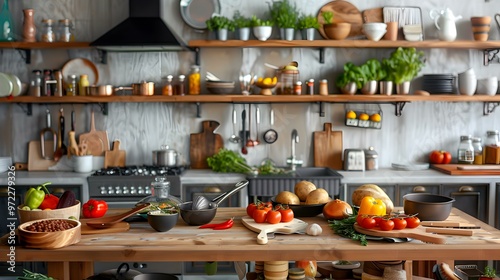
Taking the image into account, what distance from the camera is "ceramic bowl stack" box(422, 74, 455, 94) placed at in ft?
18.6

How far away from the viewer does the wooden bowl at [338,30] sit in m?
5.55

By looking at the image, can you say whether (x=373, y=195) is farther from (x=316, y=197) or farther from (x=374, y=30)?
(x=374, y=30)

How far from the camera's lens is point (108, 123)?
588 cm

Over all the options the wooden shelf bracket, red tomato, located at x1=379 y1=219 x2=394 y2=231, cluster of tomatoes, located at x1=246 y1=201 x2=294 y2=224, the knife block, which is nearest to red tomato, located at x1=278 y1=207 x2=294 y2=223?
cluster of tomatoes, located at x1=246 y1=201 x2=294 y2=224

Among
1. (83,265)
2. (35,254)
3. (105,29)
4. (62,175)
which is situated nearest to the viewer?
(35,254)

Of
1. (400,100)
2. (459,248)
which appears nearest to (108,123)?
(400,100)

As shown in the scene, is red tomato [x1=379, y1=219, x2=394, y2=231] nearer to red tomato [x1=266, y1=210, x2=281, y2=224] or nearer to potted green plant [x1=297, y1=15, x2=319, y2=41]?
red tomato [x1=266, y1=210, x2=281, y2=224]

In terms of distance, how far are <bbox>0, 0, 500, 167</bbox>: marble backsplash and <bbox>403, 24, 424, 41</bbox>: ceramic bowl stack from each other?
25cm

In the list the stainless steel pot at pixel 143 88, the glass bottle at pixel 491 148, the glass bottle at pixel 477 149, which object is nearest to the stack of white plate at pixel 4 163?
the stainless steel pot at pixel 143 88

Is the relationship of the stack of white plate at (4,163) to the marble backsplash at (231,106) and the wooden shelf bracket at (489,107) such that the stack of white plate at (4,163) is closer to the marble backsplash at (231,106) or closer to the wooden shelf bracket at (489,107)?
the marble backsplash at (231,106)

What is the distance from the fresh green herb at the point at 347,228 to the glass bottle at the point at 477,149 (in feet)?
10.2

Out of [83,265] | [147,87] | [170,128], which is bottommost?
[83,265]

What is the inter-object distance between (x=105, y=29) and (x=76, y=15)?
12.3 inches

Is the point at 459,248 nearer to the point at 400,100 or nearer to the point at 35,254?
the point at 35,254
